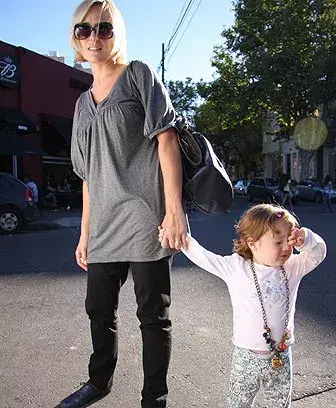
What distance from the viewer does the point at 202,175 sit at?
7.10 feet

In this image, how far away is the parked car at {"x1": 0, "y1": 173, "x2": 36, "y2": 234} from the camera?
1109cm

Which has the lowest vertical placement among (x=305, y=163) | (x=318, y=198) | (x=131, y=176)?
(x=318, y=198)

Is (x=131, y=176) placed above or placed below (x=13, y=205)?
above

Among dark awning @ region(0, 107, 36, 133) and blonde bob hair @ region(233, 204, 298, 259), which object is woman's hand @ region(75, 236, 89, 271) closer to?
blonde bob hair @ region(233, 204, 298, 259)

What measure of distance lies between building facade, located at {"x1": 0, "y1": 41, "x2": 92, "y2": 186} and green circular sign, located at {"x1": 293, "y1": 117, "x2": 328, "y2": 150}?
16084 millimetres

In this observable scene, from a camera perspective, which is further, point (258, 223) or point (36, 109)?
point (36, 109)

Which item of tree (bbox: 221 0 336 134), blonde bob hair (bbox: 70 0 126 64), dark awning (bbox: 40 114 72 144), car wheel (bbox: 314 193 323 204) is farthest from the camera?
tree (bbox: 221 0 336 134)

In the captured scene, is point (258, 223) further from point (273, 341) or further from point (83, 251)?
point (83, 251)

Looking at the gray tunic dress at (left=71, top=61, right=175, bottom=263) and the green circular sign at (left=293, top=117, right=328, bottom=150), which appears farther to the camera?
the green circular sign at (left=293, top=117, right=328, bottom=150)

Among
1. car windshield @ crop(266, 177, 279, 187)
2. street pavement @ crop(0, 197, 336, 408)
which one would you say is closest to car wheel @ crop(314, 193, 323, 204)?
car windshield @ crop(266, 177, 279, 187)

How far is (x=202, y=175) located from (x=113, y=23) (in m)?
0.87

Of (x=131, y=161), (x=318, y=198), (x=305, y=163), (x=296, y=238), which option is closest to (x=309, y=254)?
(x=296, y=238)

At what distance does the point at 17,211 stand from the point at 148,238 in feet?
31.7

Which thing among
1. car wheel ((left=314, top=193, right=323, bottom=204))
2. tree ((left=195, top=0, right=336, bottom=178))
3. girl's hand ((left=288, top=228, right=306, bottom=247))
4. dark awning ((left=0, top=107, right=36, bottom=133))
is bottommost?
car wheel ((left=314, top=193, right=323, bottom=204))
